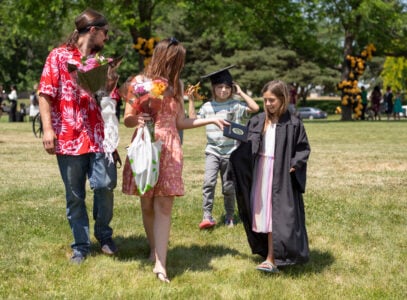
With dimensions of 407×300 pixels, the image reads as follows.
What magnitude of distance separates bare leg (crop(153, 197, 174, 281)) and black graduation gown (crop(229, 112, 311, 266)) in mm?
665

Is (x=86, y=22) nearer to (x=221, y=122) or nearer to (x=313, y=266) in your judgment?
(x=221, y=122)

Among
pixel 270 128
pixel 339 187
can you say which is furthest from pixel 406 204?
pixel 270 128

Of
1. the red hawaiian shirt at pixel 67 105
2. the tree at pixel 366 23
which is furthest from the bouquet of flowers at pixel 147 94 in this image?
the tree at pixel 366 23

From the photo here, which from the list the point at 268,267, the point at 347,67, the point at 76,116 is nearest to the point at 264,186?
the point at 268,267

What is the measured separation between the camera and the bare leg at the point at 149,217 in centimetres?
515

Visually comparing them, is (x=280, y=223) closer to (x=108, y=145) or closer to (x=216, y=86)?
(x=108, y=145)

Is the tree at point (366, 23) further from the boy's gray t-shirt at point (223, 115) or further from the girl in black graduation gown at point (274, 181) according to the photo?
the girl in black graduation gown at point (274, 181)

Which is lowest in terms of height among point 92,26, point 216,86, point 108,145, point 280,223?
point 280,223

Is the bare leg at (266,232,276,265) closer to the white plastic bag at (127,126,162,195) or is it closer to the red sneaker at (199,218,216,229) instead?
the white plastic bag at (127,126,162,195)

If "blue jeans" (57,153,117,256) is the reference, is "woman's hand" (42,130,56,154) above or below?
above

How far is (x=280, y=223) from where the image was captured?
5082mm

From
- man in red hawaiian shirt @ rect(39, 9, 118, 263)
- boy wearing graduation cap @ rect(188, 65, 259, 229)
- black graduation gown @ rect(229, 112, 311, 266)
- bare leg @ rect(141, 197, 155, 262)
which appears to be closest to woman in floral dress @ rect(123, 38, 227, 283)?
bare leg @ rect(141, 197, 155, 262)

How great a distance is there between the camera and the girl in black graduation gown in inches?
200

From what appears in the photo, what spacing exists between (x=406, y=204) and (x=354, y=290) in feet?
11.9
